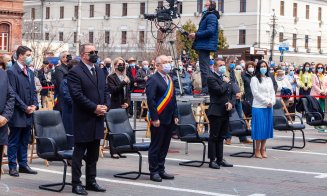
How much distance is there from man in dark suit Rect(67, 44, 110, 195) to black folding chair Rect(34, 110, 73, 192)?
0.56 meters

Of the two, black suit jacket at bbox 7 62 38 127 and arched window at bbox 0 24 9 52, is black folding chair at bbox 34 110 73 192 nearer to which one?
black suit jacket at bbox 7 62 38 127

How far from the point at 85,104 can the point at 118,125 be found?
240 centimetres

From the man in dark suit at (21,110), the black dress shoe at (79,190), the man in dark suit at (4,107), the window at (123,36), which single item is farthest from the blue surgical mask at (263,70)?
the window at (123,36)

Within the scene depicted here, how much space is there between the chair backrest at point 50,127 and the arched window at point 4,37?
52.1 meters

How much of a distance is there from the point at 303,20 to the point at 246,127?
68.1m

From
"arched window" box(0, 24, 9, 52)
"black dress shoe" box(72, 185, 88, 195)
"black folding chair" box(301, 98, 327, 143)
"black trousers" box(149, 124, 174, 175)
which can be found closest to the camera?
"black dress shoe" box(72, 185, 88, 195)

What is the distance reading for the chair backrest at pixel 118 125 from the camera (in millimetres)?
12180

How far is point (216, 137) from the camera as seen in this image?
44.1ft

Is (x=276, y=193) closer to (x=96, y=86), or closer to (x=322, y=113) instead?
(x=96, y=86)

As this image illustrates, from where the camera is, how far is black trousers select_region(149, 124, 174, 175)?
39.1 ft

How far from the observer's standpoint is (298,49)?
81.9 m

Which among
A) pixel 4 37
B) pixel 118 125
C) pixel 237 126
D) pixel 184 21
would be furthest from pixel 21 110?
pixel 184 21

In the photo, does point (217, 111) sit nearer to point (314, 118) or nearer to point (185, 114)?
point (185, 114)

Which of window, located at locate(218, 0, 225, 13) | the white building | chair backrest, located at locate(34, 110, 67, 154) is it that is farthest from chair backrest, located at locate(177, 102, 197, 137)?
window, located at locate(218, 0, 225, 13)
